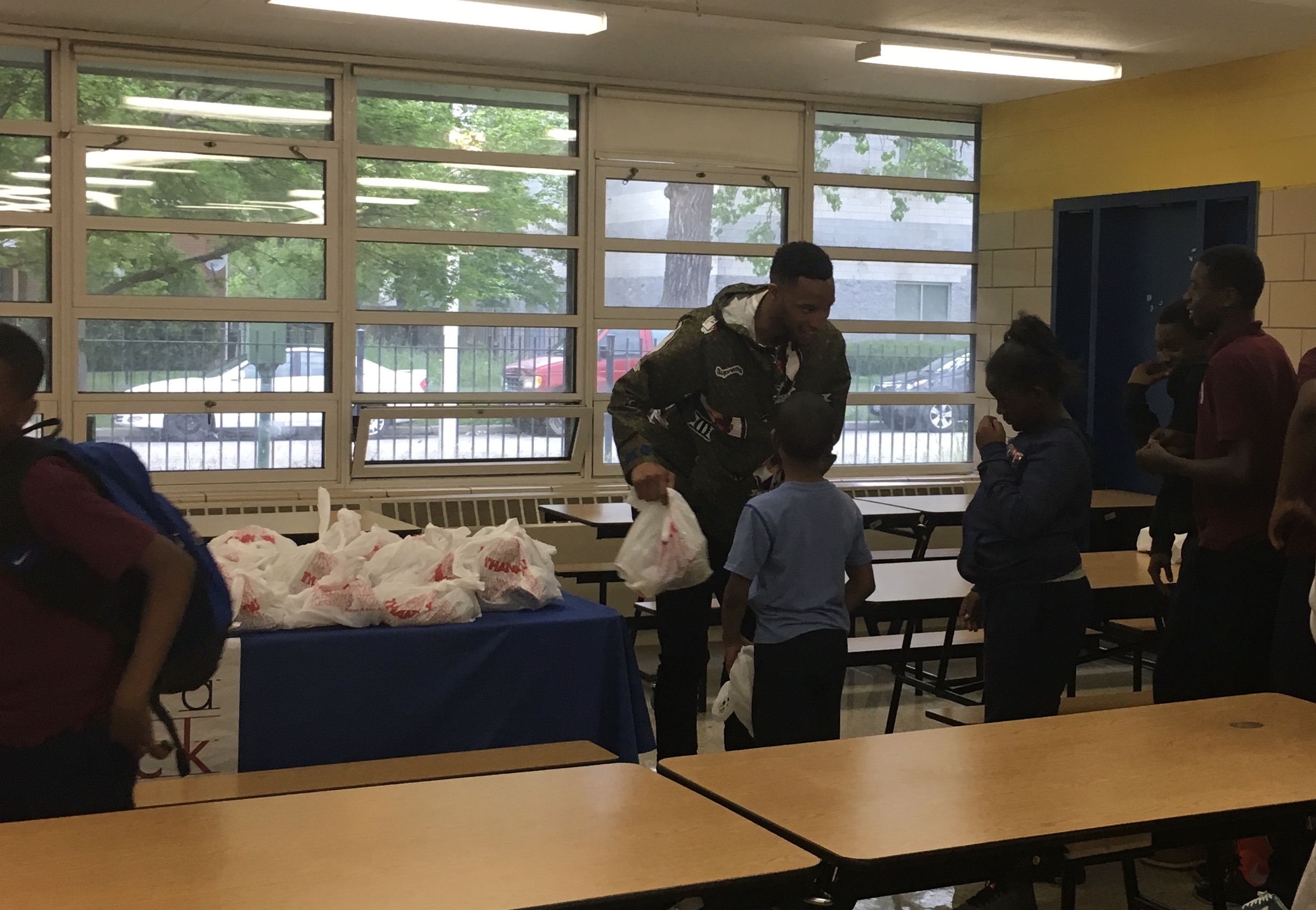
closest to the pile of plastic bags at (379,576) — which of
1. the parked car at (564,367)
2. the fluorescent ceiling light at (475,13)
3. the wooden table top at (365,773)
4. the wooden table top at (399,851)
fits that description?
the wooden table top at (365,773)

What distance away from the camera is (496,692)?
3.66 m

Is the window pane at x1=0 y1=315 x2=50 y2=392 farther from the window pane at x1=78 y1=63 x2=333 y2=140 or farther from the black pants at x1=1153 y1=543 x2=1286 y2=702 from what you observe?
the black pants at x1=1153 y1=543 x2=1286 y2=702

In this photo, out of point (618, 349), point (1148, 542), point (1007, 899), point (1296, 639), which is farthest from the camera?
point (618, 349)

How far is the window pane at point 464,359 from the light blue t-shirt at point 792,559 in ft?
14.5

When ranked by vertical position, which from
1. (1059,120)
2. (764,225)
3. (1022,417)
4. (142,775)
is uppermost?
(1059,120)

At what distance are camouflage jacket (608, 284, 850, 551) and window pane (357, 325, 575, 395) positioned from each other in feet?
12.9

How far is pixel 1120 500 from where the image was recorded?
24.1 ft

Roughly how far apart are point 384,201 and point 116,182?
1297 millimetres

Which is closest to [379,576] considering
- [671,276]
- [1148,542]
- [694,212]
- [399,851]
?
[399,851]

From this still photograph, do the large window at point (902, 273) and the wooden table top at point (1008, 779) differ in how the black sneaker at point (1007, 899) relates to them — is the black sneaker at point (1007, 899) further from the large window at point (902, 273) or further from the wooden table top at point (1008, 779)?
the large window at point (902, 273)

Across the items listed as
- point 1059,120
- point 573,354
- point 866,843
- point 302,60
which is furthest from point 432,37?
point 866,843

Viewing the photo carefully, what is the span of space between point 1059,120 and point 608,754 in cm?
588

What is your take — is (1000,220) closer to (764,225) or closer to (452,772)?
(764,225)

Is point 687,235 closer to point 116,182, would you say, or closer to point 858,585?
point 116,182
